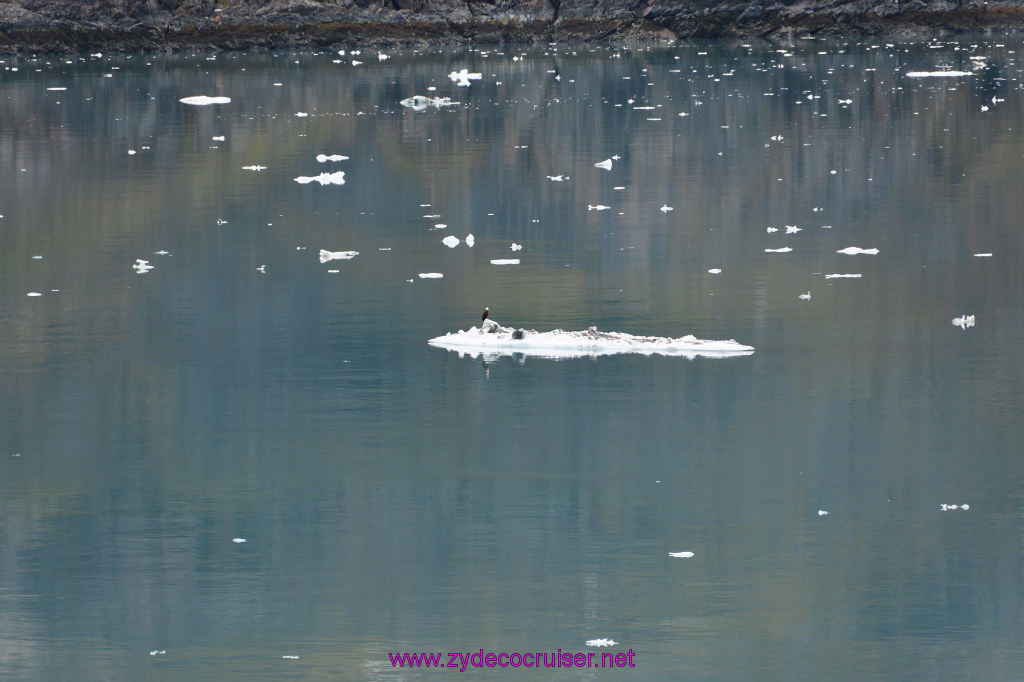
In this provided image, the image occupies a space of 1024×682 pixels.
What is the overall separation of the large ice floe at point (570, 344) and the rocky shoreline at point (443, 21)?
52980mm

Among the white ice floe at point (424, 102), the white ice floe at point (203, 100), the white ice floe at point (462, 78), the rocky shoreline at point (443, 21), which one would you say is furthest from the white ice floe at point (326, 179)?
the rocky shoreline at point (443, 21)

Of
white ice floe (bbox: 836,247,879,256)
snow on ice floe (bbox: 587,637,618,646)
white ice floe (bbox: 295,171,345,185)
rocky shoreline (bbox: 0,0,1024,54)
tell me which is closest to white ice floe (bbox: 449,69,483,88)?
rocky shoreline (bbox: 0,0,1024,54)

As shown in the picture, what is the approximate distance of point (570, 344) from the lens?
12805 millimetres

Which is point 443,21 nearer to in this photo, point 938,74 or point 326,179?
point 938,74

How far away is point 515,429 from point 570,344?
219cm

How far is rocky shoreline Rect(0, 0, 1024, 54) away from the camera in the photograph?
205 feet

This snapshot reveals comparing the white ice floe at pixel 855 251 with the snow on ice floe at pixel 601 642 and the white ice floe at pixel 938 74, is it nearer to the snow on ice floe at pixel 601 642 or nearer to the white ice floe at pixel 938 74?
the snow on ice floe at pixel 601 642

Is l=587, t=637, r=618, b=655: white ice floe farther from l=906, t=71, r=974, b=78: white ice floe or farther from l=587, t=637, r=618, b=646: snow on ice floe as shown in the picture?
l=906, t=71, r=974, b=78: white ice floe

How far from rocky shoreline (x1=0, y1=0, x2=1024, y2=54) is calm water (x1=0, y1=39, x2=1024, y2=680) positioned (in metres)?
40.6

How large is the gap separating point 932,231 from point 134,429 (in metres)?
10.7

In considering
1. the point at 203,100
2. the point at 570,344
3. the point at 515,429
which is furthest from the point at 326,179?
the point at 203,100

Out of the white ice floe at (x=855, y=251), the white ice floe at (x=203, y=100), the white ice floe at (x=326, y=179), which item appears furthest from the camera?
the white ice floe at (x=203, y=100)

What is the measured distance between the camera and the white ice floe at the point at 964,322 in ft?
44.4

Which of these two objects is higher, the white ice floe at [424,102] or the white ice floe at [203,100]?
the white ice floe at [424,102]
